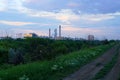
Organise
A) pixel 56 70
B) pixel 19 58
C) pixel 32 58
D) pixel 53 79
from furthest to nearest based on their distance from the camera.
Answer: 1. pixel 32 58
2. pixel 19 58
3. pixel 56 70
4. pixel 53 79

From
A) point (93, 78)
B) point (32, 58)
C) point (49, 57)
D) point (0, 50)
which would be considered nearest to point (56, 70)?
point (93, 78)

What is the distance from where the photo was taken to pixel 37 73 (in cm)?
1802

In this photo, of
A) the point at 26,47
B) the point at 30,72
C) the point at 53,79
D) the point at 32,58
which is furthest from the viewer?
the point at 26,47

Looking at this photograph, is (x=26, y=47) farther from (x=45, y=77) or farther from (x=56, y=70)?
(x=45, y=77)

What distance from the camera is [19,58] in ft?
99.6

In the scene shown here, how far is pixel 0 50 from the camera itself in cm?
4038

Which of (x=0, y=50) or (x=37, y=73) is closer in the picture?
(x=37, y=73)

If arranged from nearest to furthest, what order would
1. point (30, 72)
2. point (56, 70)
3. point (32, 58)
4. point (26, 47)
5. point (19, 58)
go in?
point (30, 72) → point (56, 70) → point (19, 58) → point (32, 58) → point (26, 47)

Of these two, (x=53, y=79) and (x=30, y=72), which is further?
(x=30, y=72)

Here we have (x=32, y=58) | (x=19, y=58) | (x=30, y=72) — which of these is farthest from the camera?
(x=32, y=58)

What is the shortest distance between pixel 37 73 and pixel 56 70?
2956mm

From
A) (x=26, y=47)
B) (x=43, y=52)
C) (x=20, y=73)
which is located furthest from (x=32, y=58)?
(x=20, y=73)

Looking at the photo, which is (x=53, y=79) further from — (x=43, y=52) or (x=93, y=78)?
(x=43, y=52)

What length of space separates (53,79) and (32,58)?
19.2 metres
